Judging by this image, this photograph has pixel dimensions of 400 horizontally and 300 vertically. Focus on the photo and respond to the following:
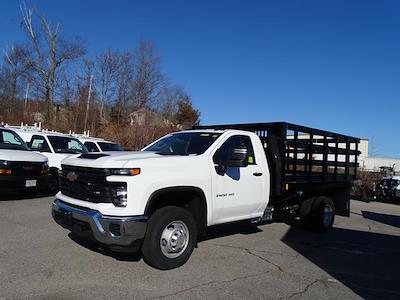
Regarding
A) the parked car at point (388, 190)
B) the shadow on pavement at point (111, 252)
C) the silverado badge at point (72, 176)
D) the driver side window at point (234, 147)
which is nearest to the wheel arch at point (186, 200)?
the driver side window at point (234, 147)

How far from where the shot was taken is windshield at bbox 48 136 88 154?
50.6 feet

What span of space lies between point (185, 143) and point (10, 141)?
755cm

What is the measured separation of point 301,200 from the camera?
398 inches

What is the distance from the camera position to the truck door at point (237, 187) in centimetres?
705

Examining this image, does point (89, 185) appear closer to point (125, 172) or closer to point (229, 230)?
point (125, 172)

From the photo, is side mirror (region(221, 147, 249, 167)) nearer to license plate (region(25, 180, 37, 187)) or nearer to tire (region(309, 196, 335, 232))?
tire (region(309, 196, 335, 232))

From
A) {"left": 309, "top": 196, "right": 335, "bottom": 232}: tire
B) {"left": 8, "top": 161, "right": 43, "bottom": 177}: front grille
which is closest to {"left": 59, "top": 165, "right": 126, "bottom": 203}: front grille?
{"left": 309, "top": 196, "right": 335, "bottom": 232}: tire

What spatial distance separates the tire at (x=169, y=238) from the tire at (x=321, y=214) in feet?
14.3

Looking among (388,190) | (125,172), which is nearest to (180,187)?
(125,172)

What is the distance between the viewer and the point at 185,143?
7.64 meters

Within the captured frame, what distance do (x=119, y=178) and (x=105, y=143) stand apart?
13.0m

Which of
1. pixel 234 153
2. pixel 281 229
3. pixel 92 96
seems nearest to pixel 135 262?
pixel 234 153

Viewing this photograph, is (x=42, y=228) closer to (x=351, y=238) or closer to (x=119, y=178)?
(x=119, y=178)

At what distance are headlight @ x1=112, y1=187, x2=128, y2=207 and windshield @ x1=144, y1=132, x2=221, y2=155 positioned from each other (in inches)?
56.6
